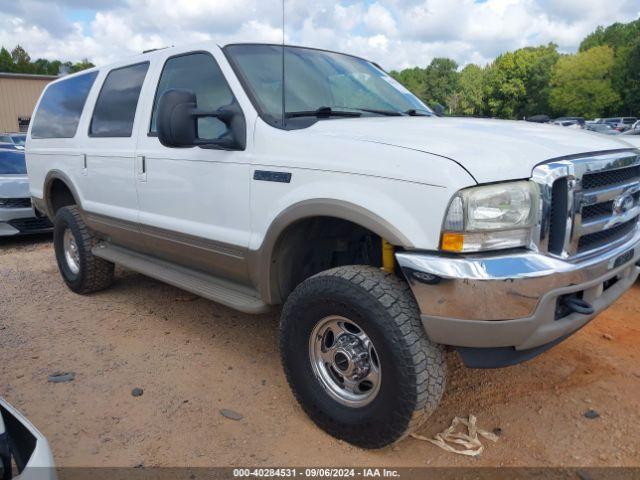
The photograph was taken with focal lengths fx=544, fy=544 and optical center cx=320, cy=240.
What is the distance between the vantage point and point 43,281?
19.1ft

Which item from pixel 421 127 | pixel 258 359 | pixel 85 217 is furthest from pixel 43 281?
pixel 421 127

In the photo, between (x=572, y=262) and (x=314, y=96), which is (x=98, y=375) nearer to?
(x=314, y=96)

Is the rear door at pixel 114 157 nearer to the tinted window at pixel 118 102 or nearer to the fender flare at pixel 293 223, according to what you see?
the tinted window at pixel 118 102

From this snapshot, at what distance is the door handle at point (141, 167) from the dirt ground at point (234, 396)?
122 centimetres

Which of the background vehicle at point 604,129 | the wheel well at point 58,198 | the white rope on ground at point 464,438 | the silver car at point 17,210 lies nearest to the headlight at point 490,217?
the white rope on ground at point 464,438

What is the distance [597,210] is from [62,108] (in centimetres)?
481

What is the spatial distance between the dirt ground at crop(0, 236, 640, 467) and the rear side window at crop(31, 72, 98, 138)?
1.78 metres

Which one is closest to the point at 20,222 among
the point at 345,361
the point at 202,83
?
the point at 202,83

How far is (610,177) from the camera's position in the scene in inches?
103

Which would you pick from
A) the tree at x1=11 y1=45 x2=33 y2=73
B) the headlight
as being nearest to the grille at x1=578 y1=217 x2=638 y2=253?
the headlight

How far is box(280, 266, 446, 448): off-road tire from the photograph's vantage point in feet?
7.88

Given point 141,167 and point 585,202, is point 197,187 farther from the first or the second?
point 585,202

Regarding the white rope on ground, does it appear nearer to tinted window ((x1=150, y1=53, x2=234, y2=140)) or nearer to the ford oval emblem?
the ford oval emblem

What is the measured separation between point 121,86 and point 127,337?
2001mm
